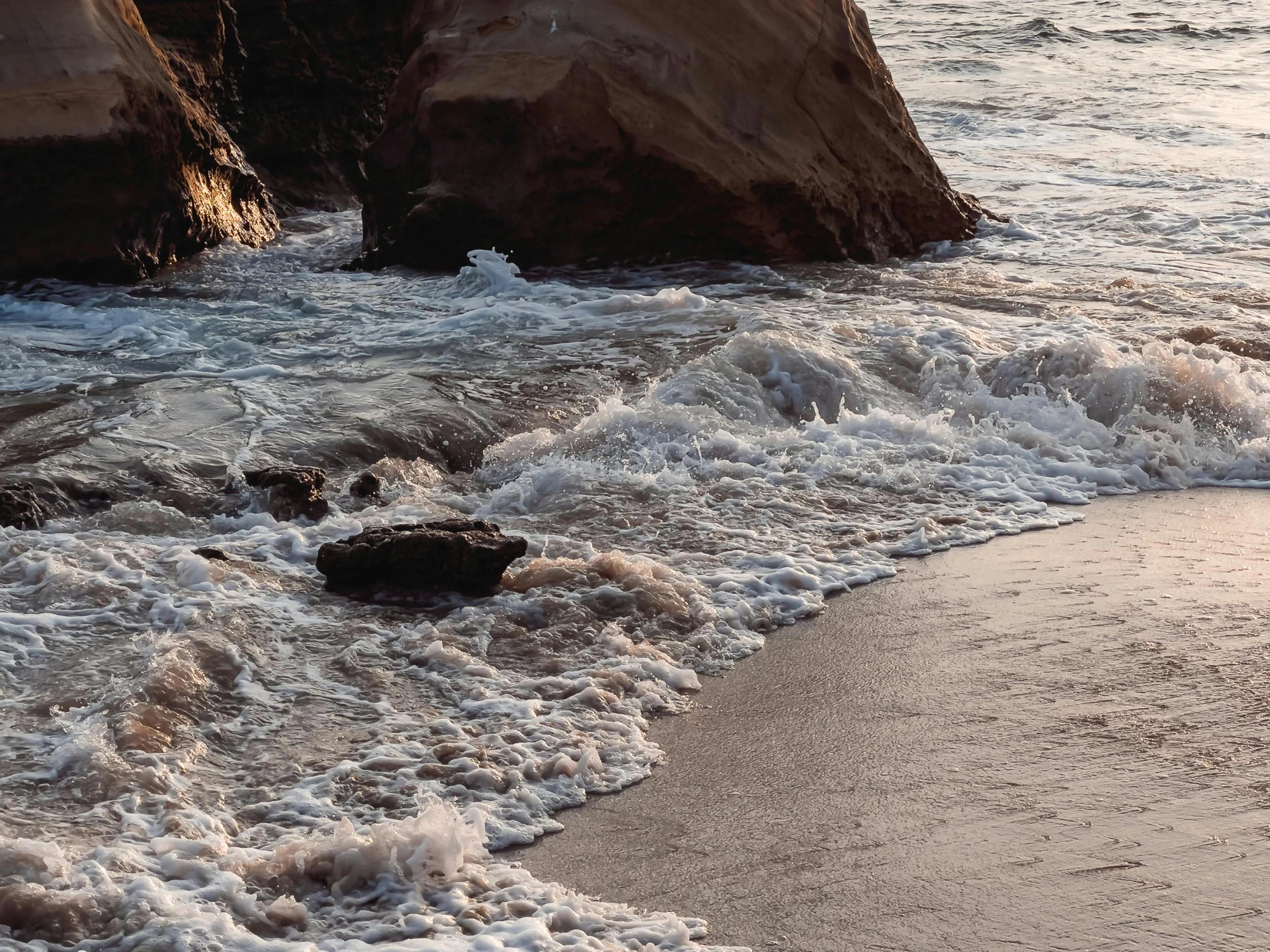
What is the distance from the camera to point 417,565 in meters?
4.22

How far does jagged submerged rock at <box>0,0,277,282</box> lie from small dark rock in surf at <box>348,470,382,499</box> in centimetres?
403

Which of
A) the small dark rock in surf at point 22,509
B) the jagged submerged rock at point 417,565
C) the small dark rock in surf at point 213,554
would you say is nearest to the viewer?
the jagged submerged rock at point 417,565

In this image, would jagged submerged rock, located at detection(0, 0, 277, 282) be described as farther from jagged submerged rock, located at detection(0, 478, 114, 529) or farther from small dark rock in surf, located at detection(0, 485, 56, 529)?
small dark rock in surf, located at detection(0, 485, 56, 529)

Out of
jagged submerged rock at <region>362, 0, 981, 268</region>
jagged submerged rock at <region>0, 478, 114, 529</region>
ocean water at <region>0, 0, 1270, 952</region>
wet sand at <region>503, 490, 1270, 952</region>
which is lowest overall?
wet sand at <region>503, 490, 1270, 952</region>

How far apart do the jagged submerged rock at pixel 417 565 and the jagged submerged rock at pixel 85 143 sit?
4801 mm

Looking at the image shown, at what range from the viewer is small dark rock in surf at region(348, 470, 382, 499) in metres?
5.03

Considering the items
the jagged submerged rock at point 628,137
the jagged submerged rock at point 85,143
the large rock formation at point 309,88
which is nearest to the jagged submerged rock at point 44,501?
the jagged submerged rock at point 85,143

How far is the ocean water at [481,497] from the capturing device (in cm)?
288

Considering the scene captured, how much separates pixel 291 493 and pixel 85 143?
13.7ft

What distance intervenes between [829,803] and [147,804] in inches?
62.0

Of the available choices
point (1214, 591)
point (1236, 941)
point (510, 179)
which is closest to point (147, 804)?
point (1236, 941)

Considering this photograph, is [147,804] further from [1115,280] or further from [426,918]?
[1115,280]

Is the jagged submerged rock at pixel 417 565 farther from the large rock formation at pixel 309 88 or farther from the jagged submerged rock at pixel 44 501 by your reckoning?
the large rock formation at pixel 309 88

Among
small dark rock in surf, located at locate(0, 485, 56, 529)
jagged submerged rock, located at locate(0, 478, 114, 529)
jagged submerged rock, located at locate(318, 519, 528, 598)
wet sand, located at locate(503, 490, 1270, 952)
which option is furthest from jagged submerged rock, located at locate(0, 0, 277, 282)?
wet sand, located at locate(503, 490, 1270, 952)
